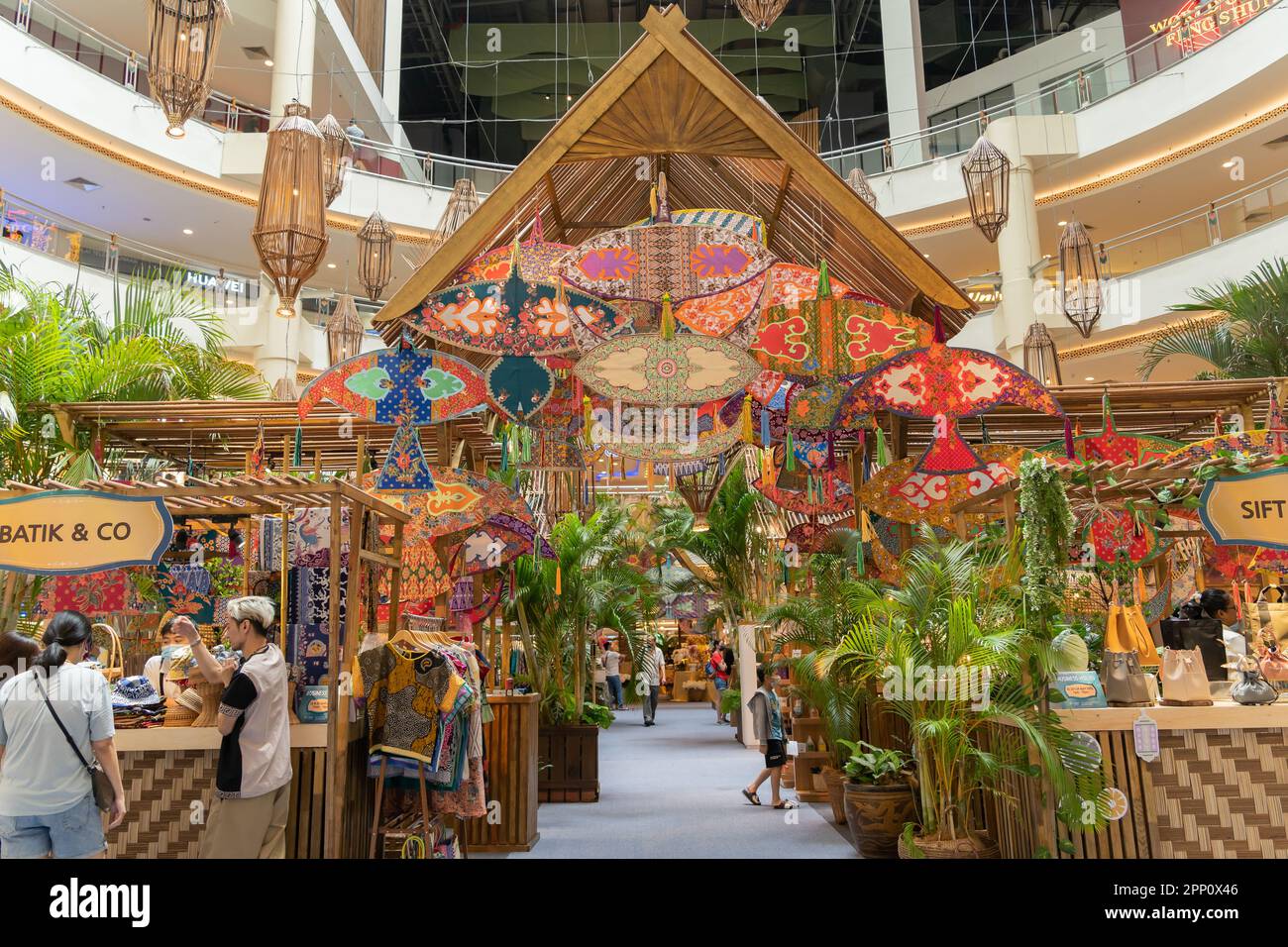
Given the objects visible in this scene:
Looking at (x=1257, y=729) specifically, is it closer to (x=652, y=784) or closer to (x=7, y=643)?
(x=7, y=643)

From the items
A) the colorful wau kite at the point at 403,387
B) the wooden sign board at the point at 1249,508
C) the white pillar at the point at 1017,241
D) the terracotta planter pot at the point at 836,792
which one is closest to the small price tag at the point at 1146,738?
the wooden sign board at the point at 1249,508

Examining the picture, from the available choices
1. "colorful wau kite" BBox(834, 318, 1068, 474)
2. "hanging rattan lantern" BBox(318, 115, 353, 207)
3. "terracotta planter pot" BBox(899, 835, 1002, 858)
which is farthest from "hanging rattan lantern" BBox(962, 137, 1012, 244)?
→ "hanging rattan lantern" BBox(318, 115, 353, 207)

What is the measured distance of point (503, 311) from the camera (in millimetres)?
5297

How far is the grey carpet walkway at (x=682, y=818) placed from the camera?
6938 mm

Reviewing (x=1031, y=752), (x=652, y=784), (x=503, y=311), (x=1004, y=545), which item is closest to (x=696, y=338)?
(x=503, y=311)

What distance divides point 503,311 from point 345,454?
12.6 ft

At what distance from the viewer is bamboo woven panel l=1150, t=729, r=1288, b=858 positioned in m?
4.32

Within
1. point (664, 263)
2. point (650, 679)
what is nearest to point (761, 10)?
point (664, 263)

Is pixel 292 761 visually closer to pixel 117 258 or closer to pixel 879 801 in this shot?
pixel 879 801

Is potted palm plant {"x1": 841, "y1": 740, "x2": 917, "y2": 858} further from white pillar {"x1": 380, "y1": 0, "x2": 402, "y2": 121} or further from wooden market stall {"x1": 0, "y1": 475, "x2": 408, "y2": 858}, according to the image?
white pillar {"x1": 380, "y1": 0, "x2": 402, "y2": 121}

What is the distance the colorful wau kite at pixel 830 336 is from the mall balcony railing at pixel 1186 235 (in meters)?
8.22

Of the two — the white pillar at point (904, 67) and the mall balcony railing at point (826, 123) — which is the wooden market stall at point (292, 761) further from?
the white pillar at point (904, 67)

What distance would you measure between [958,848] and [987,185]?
17.4 ft

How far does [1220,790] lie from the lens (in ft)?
14.3
